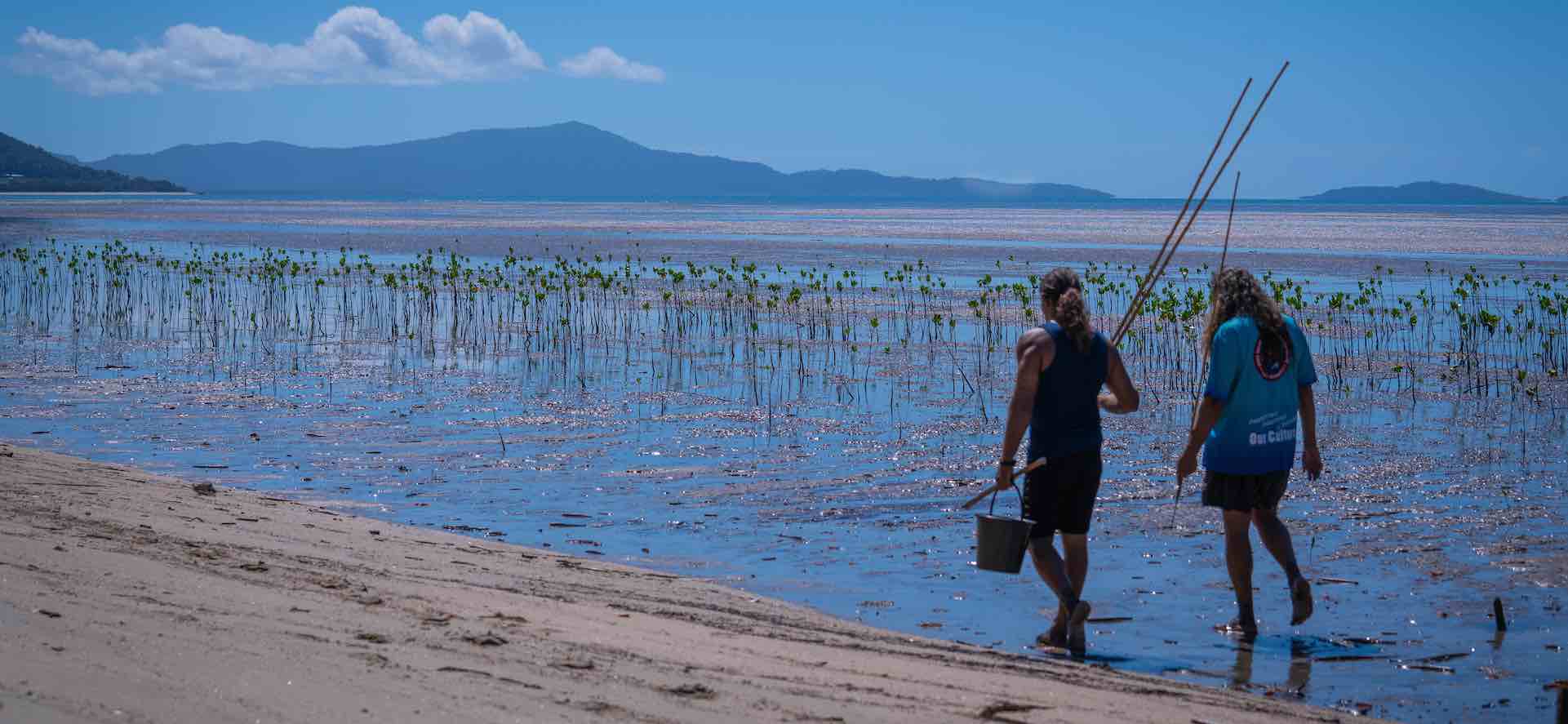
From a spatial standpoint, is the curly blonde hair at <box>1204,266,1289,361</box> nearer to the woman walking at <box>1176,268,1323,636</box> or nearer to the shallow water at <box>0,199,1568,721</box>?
the woman walking at <box>1176,268,1323,636</box>

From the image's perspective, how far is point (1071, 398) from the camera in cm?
647

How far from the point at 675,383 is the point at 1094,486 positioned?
31.1ft

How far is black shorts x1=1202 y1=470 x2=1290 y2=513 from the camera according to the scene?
22.2 feet

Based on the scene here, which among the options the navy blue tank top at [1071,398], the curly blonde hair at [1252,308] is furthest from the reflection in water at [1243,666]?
the curly blonde hair at [1252,308]

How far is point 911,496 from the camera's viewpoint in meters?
10.2

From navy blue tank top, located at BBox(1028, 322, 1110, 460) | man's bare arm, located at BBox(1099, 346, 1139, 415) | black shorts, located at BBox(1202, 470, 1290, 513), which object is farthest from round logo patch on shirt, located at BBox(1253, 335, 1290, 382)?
navy blue tank top, located at BBox(1028, 322, 1110, 460)

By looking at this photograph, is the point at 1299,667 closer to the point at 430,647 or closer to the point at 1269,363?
the point at 1269,363

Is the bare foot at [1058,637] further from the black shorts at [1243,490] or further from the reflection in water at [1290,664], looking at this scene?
the black shorts at [1243,490]

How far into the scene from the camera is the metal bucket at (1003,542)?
648 cm

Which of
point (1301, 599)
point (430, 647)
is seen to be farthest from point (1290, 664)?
point (430, 647)

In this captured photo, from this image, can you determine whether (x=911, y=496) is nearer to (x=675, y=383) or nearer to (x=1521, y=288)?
(x=675, y=383)

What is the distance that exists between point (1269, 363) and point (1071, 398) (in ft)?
3.31

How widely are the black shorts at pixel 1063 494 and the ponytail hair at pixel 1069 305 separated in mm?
535

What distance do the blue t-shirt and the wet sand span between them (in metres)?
1.22
